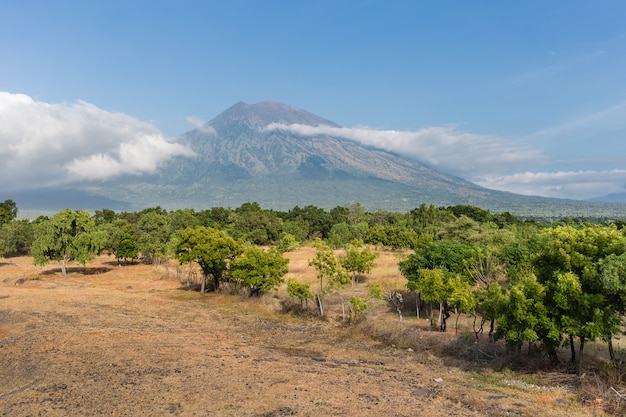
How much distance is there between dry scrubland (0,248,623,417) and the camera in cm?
1184

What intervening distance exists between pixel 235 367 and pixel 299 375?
2.69 meters

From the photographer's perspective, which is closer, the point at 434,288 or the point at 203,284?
the point at 434,288

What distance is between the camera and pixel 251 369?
15.0 meters

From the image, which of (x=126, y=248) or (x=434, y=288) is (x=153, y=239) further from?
(x=434, y=288)

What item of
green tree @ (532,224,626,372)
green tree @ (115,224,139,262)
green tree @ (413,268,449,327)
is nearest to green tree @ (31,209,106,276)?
green tree @ (115,224,139,262)

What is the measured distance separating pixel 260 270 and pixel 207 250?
18.7 ft

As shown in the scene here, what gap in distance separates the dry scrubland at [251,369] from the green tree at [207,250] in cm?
620

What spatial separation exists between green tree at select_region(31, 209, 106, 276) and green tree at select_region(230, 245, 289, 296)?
22.9 metres

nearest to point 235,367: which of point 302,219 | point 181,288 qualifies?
point 181,288

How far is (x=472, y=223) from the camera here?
4856 cm

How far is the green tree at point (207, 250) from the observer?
3183cm

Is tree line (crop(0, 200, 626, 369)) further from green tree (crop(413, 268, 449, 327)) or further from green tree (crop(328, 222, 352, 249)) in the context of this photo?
green tree (crop(328, 222, 352, 249))

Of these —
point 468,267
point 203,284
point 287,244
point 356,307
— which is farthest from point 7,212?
point 468,267

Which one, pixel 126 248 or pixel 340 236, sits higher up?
pixel 340 236
